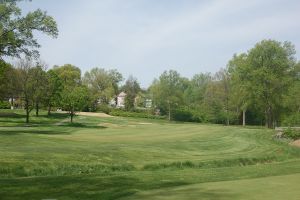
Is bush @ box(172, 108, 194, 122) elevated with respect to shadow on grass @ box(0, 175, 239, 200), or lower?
elevated

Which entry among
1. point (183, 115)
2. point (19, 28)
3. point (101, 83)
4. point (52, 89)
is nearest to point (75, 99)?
point (52, 89)

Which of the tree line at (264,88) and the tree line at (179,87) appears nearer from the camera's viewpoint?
the tree line at (179,87)

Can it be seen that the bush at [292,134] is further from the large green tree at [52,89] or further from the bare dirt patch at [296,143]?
the large green tree at [52,89]

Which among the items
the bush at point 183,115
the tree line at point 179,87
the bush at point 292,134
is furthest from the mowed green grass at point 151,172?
the bush at point 183,115

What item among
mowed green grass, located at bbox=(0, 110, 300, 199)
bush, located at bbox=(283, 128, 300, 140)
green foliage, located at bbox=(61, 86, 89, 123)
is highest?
green foliage, located at bbox=(61, 86, 89, 123)

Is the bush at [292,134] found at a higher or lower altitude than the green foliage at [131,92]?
lower

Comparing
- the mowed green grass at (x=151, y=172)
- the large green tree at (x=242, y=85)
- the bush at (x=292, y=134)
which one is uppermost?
the large green tree at (x=242, y=85)

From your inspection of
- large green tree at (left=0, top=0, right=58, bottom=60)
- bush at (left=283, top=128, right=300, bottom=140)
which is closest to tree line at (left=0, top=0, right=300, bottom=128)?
large green tree at (left=0, top=0, right=58, bottom=60)

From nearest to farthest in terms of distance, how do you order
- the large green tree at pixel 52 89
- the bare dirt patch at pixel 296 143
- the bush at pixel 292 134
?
the bare dirt patch at pixel 296 143, the bush at pixel 292 134, the large green tree at pixel 52 89

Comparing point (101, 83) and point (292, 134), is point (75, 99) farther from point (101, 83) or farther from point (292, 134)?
point (101, 83)

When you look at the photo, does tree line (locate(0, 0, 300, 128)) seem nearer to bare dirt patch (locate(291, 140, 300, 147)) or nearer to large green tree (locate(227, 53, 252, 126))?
large green tree (locate(227, 53, 252, 126))

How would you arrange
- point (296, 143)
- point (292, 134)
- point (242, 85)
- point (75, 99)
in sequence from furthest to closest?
point (242, 85)
point (75, 99)
point (292, 134)
point (296, 143)

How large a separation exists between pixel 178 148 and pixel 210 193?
59.8ft

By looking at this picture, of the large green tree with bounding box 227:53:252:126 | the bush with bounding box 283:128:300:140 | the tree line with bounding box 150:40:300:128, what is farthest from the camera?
the large green tree with bounding box 227:53:252:126
